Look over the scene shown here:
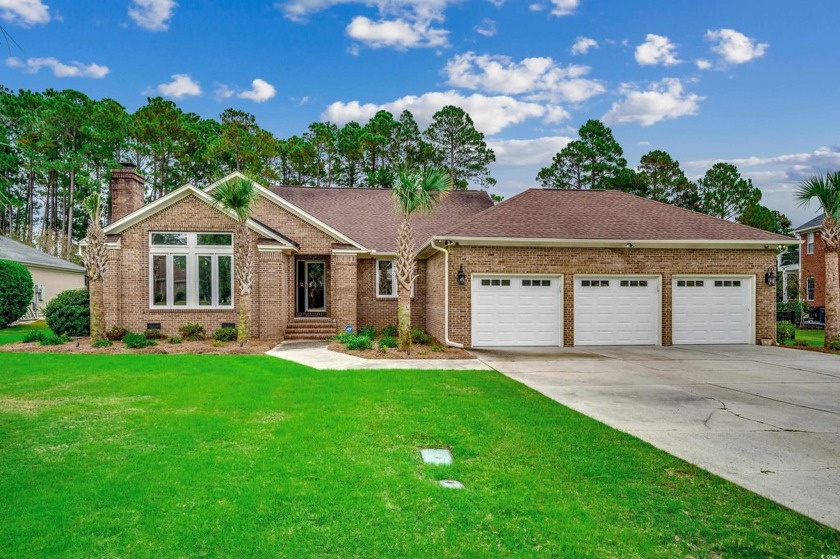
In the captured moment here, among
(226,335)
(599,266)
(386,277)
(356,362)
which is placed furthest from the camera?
(386,277)

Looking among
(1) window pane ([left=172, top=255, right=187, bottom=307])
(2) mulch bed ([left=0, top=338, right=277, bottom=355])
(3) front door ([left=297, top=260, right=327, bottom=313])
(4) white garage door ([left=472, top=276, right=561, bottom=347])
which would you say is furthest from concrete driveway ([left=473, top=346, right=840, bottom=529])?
(1) window pane ([left=172, top=255, right=187, bottom=307])

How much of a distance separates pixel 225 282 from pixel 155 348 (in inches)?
132

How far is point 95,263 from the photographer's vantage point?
533 inches

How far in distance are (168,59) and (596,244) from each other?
2400cm

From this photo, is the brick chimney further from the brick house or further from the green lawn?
the brick house

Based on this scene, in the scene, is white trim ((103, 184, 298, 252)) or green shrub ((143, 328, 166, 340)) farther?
white trim ((103, 184, 298, 252))

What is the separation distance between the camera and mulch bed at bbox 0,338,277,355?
12.3 metres

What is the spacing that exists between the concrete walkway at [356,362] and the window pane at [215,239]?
493cm

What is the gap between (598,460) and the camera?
4.62 m

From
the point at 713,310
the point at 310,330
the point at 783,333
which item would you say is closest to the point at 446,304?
the point at 310,330

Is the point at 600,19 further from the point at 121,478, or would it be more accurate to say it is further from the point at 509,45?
the point at 121,478

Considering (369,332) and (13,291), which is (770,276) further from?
(13,291)

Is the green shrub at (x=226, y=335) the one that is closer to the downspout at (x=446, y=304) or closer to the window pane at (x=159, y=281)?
the window pane at (x=159, y=281)

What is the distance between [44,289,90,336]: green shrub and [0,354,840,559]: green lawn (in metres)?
9.54
